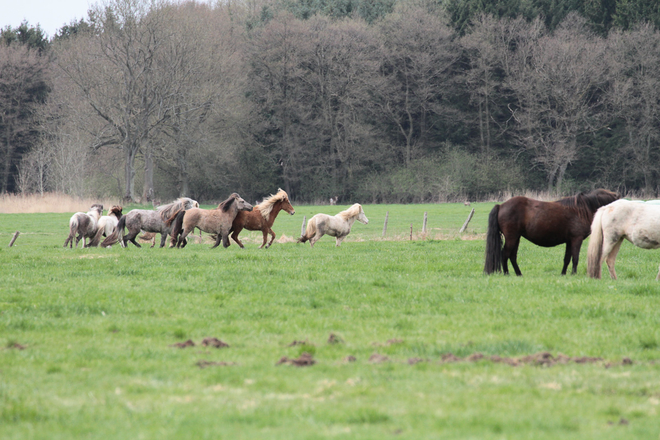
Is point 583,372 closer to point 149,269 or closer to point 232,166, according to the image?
point 149,269

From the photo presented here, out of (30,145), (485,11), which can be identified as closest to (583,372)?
(485,11)

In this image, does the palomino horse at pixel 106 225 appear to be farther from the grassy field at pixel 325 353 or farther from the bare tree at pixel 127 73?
the bare tree at pixel 127 73

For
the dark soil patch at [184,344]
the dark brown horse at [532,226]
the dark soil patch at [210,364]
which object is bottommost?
the dark soil patch at [184,344]

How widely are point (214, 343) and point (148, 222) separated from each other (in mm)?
15583

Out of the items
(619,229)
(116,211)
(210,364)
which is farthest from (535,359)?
(116,211)

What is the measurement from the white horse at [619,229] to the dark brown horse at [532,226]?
686 millimetres

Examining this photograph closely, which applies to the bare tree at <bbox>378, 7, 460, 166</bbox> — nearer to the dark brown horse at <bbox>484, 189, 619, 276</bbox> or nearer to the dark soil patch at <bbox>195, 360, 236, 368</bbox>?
the dark brown horse at <bbox>484, 189, 619, 276</bbox>

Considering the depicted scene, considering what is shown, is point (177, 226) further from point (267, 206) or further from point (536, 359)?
point (536, 359)

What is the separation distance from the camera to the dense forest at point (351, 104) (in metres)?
51.2

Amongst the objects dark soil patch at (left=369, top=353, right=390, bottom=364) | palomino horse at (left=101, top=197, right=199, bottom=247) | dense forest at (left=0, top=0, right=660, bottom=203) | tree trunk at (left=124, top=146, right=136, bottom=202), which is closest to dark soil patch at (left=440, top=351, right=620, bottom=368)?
dark soil patch at (left=369, top=353, right=390, bottom=364)

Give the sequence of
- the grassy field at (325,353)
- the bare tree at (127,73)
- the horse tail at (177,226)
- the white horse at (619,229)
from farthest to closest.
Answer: the bare tree at (127,73) < the horse tail at (177,226) < the white horse at (619,229) < the grassy field at (325,353)

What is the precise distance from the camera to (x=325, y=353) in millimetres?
6965

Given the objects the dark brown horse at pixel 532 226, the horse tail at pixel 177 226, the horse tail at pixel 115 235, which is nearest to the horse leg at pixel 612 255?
the dark brown horse at pixel 532 226

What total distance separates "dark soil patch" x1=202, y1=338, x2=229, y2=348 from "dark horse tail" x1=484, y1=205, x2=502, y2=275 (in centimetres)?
719
